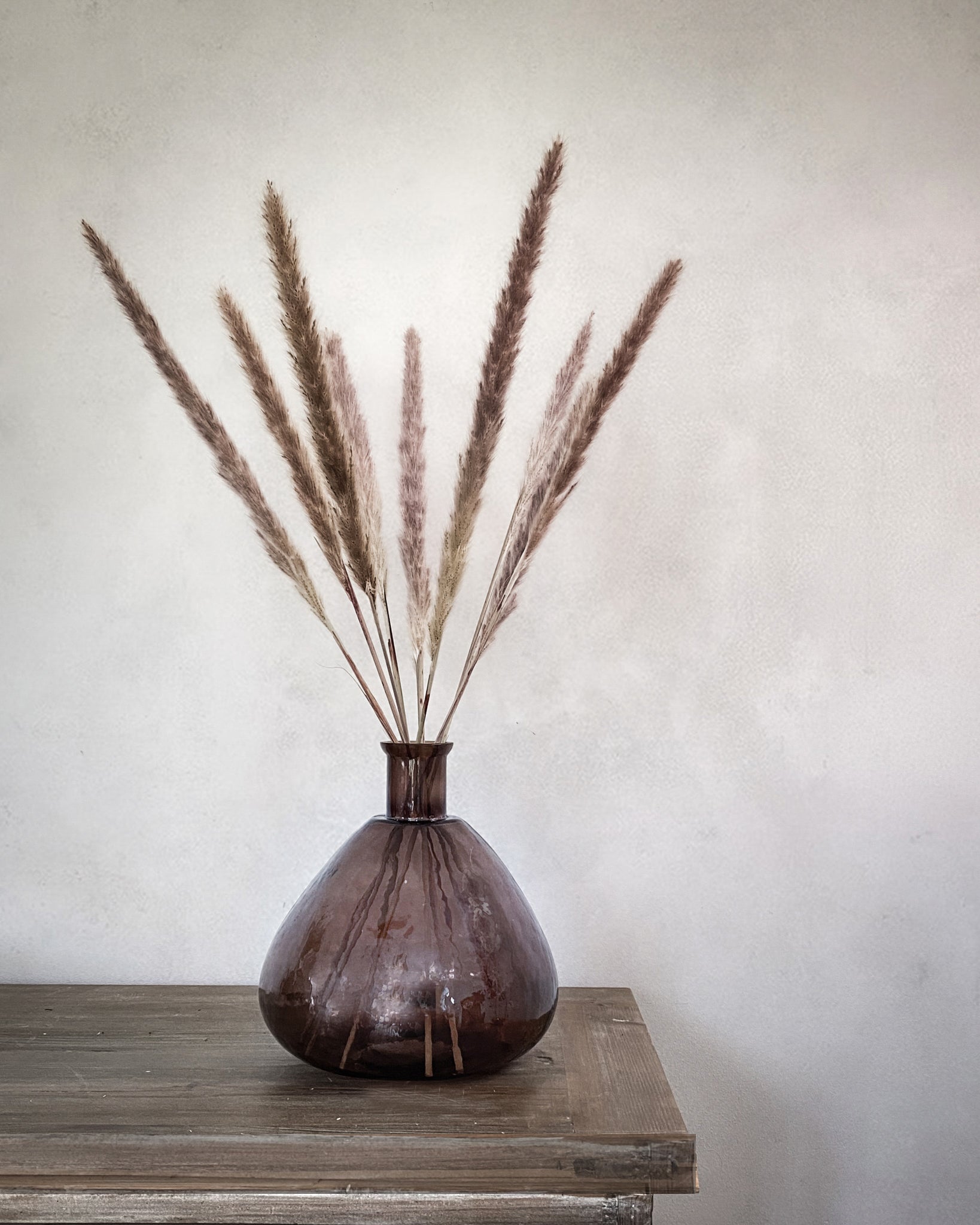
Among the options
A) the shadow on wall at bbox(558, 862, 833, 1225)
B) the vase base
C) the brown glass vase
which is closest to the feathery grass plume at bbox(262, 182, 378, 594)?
the brown glass vase

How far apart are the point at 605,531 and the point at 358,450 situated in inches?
15.8

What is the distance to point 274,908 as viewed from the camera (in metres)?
1.26

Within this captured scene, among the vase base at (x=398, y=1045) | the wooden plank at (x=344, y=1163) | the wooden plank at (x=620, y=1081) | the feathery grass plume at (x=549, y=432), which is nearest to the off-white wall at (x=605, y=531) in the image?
the wooden plank at (x=620, y=1081)

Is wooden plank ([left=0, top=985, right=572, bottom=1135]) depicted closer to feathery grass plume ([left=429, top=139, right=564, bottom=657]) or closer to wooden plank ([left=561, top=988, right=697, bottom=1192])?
wooden plank ([left=561, top=988, right=697, bottom=1192])

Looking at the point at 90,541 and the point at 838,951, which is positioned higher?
the point at 90,541

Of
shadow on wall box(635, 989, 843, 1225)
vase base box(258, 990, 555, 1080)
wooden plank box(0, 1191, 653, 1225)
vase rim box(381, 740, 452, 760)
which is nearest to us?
wooden plank box(0, 1191, 653, 1225)

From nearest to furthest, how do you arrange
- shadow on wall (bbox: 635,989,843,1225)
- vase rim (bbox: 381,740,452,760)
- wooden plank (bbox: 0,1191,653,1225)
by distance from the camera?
wooden plank (bbox: 0,1191,653,1225) → vase rim (bbox: 381,740,452,760) → shadow on wall (bbox: 635,989,843,1225)

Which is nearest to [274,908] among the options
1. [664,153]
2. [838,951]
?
[838,951]

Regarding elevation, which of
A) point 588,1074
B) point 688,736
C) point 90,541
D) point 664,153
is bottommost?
point 588,1074

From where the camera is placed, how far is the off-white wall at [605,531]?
1.23m

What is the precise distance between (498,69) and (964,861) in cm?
112

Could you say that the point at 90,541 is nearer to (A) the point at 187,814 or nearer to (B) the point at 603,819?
(A) the point at 187,814

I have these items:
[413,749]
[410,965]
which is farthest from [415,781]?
[410,965]

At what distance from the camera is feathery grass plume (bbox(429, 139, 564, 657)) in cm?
94
